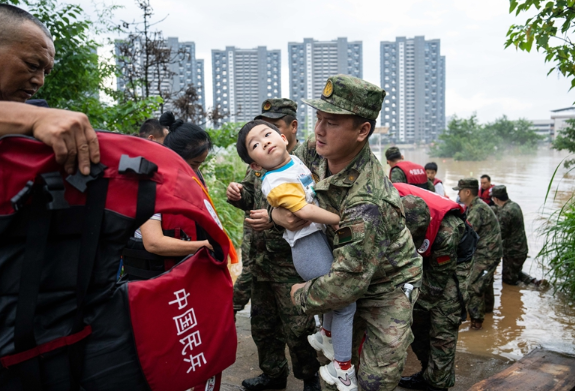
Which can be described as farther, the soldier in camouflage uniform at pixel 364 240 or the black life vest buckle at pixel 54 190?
the soldier in camouflage uniform at pixel 364 240

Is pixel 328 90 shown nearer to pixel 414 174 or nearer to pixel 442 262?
pixel 442 262

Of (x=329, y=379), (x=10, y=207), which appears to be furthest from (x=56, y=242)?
(x=329, y=379)

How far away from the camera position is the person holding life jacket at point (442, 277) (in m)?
3.25

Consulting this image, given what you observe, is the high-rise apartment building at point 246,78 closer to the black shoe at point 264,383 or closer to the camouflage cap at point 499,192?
the camouflage cap at point 499,192

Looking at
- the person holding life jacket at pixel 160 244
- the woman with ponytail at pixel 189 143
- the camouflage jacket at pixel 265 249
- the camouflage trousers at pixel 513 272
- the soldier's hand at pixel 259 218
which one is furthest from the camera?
the camouflage trousers at pixel 513 272

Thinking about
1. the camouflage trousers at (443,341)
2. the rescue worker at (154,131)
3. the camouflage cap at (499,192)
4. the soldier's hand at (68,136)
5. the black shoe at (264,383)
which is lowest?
the black shoe at (264,383)

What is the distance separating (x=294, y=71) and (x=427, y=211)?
64276 mm

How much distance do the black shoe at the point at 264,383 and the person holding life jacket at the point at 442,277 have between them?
1076 mm

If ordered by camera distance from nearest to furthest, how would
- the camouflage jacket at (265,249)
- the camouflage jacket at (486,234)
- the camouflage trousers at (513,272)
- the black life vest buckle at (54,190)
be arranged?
the black life vest buckle at (54,190)
the camouflage jacket at (265,249)
the camouflage jacket at (486,234)
the camouflage trousers at (513,272)

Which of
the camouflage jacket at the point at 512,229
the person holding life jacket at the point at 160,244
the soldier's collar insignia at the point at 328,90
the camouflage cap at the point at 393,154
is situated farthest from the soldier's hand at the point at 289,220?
the camouflage jacket at the point at 512,229

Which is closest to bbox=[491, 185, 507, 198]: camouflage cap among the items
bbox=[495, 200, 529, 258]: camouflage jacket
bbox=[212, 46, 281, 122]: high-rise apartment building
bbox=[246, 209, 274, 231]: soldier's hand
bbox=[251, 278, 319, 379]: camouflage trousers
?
bbox=[495, 200, 529, 258]: camouflage jacket

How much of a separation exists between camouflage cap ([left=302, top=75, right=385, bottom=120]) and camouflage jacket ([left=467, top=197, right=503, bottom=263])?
4.09 m

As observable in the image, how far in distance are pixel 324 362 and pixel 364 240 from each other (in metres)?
2.23

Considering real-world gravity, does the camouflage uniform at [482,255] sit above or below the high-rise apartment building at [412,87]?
below
